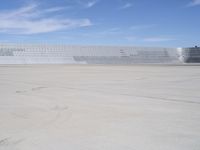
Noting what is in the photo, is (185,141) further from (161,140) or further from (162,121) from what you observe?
(162,121)

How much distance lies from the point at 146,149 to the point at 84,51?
3773 inches

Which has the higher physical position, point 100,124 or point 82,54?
point 82,54

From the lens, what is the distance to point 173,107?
8180 millimetres

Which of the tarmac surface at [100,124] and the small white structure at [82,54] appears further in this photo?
the small white structure at [82,54]

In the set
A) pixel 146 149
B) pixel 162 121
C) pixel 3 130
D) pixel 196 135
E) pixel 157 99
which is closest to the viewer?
pixel 146 149

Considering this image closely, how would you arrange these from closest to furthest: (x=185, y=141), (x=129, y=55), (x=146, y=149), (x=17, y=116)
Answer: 1. (x=146, y=149)
2. (x=185, y=141)
3. (x=17, y=116)
4. (x=129, y=55)

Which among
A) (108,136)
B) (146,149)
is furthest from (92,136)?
(146,149)

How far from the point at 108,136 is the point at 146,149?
0.90 meters

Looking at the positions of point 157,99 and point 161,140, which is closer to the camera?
point 161,140

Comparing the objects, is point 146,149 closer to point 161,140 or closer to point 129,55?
point 161,140

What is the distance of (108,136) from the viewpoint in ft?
17.5

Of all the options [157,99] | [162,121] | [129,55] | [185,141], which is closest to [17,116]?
[162,121]

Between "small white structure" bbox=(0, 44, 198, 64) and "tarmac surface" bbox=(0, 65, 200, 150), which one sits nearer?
"tarmac surface" bbox=(0, 65, 200, 150)

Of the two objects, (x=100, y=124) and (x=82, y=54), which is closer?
(x=100, y=124)
